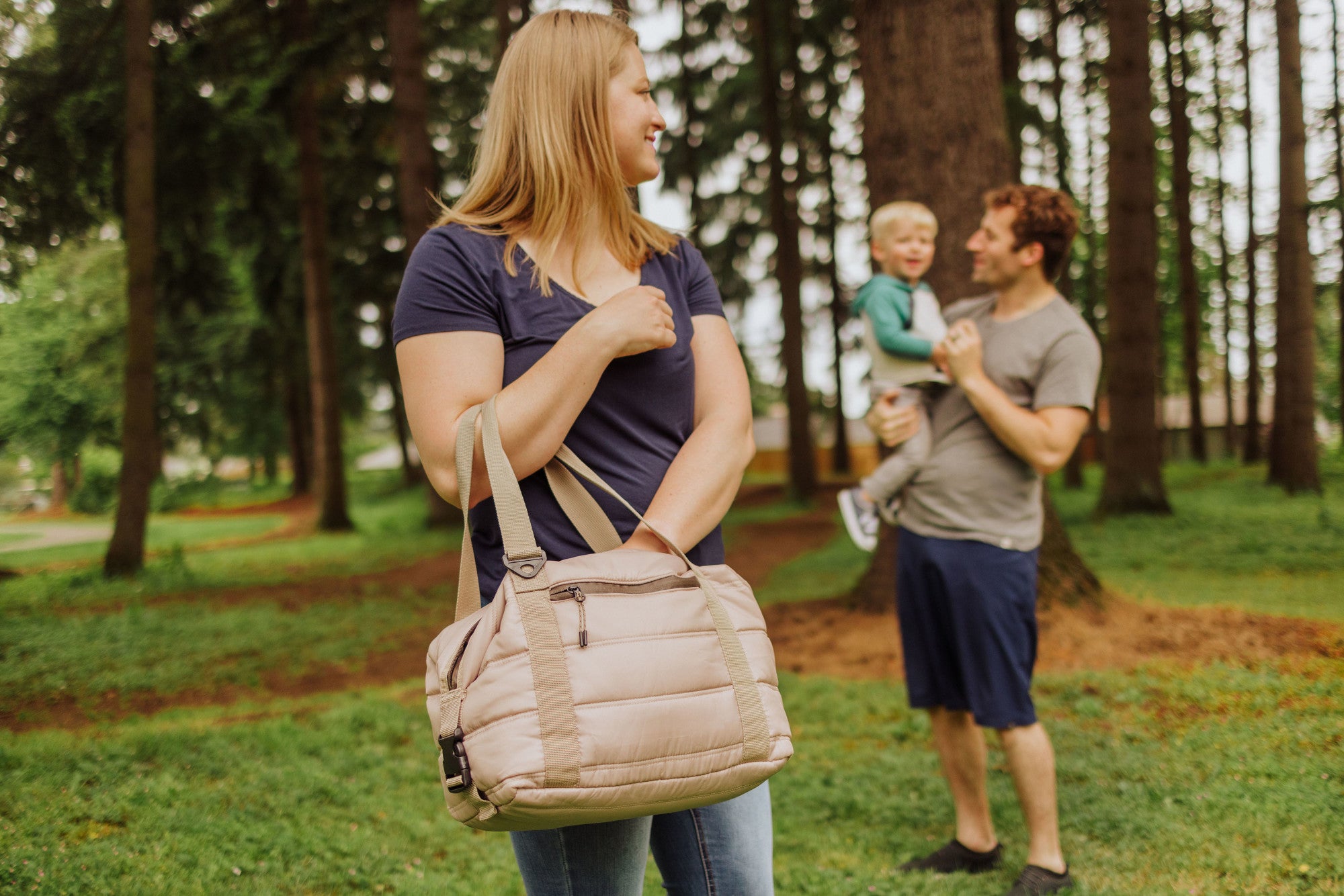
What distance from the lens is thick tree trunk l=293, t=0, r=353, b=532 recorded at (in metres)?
16.1

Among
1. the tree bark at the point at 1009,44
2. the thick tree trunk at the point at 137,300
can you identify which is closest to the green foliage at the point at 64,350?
the thick tree trunk at the point at 137,300

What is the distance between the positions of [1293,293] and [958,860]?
42.7 feet

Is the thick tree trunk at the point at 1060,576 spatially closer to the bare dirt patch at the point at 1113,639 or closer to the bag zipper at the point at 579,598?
the bare dirt patch at the point at 1113,639

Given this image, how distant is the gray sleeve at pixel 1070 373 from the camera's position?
3289 millimetres

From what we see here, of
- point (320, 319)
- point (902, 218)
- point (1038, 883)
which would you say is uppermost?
point (320, 319)

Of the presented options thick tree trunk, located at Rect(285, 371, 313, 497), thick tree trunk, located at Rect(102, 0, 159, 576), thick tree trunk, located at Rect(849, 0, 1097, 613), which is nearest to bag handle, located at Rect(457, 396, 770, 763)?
thick tree trunk, located at Rect(849, 0, 1097, 613)

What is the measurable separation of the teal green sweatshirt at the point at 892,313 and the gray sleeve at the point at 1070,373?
0.44 meters

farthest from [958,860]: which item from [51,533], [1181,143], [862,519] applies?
[1181,143]

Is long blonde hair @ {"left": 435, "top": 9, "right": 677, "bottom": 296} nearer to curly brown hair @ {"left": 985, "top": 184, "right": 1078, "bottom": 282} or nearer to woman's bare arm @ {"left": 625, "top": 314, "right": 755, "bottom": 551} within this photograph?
woman's bare arm @ {"left": 625, "top": 314, "right": 755, "bottom": 551}

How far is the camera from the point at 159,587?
10.1m

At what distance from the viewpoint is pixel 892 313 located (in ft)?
12.8

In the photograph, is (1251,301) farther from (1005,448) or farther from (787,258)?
(1005,448)

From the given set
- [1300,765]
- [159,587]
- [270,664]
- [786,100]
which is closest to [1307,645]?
[1300,765]

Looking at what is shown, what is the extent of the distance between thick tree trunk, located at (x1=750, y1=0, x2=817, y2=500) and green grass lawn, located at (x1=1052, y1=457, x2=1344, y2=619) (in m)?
5.95
